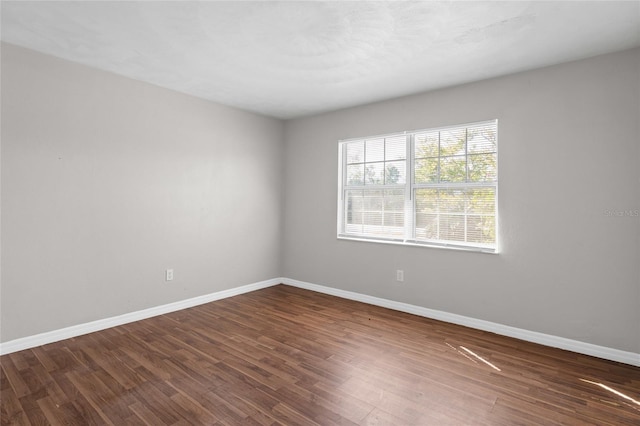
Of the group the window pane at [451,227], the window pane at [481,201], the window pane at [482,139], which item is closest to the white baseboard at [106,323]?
the window pane at [451,227]

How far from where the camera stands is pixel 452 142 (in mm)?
3762

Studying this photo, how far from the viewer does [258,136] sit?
16.3 ft

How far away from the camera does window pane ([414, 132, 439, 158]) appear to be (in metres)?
3.89

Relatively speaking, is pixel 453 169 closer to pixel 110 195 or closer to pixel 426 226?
pixel 426 226

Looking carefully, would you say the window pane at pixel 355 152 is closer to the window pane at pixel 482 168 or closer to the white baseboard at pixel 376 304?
the window pane at pixel 482 168

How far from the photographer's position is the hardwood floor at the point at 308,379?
6.59ft


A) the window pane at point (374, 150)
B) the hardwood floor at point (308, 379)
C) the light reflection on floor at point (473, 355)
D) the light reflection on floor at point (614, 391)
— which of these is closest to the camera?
the hardwood floor at point (308, 379)

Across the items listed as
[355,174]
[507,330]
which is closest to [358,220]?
[355,174]

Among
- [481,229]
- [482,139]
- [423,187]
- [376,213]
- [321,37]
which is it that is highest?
[321,37]

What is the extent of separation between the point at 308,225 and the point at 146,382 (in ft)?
10.1

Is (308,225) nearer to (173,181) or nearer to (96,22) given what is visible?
(173,181)

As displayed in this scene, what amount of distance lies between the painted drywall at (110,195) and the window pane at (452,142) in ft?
8.69

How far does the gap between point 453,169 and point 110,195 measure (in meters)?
3.71

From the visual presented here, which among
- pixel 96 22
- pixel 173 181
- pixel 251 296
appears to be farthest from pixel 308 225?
pixel 96 22
